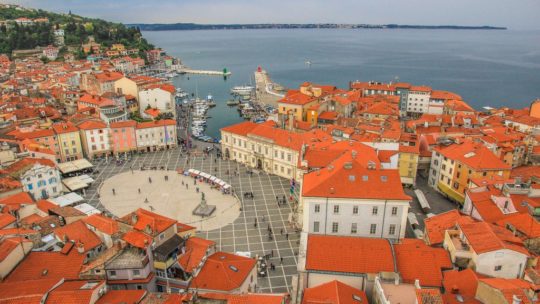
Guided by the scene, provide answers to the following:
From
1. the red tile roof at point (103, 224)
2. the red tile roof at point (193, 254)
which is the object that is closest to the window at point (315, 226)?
the red tile roof at point (193, 254)

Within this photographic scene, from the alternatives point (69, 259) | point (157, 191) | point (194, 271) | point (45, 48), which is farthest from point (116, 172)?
point (45, 48)

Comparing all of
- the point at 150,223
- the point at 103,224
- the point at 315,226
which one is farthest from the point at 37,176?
the point at 315,226

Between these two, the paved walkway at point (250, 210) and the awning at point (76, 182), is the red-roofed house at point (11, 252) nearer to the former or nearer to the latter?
the paved walkway at point (250, 210)

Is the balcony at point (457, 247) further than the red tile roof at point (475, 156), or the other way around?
the red tile roof at point (475, 156)

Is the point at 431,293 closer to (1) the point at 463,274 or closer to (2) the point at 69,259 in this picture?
(1) the point at 463,274

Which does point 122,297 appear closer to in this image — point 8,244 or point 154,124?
point 8,244

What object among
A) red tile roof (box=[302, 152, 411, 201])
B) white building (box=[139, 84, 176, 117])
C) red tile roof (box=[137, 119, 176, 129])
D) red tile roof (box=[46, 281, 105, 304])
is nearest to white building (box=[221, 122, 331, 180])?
red tile roof (box=[137, 119, 176, 129])
